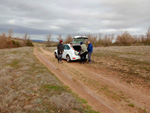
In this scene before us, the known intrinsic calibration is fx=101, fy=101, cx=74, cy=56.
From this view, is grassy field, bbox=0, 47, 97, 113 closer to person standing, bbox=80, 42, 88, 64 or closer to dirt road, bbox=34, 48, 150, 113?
dirt road, bbox=34, 48, 150, 113

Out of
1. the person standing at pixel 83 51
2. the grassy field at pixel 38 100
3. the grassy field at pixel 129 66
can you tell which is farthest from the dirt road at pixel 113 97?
the person standing at pixel 83 51

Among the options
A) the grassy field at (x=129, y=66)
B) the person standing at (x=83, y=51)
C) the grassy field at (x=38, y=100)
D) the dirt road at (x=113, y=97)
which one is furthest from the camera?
the person standing at (x=83, y=51)

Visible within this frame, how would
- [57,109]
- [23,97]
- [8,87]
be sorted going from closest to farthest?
[57,109], [23,97], [8,87]

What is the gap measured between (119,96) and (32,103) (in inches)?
123

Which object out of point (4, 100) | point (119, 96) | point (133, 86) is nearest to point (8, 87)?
point (4, 100)

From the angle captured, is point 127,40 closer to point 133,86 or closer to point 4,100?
point 133,86

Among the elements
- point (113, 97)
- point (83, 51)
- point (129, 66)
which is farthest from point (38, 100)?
point (129, 66)

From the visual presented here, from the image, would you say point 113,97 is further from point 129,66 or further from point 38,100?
point 129,66

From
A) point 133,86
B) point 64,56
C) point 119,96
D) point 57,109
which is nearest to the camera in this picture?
point 57,109

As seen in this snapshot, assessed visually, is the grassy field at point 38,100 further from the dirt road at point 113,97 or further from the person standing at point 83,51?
the person standing at point 83,51

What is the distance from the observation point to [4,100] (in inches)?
129

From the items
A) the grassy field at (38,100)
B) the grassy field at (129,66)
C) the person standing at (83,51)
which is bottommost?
the grassy field at (38,100)

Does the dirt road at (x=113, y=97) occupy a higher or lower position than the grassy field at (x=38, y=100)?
lower

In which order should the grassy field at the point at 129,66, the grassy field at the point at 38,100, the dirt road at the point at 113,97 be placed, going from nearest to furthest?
the grassy field at the point at 38,100 < the dirt road at the point at 113,97 < the grassy field at the point at 129,66
